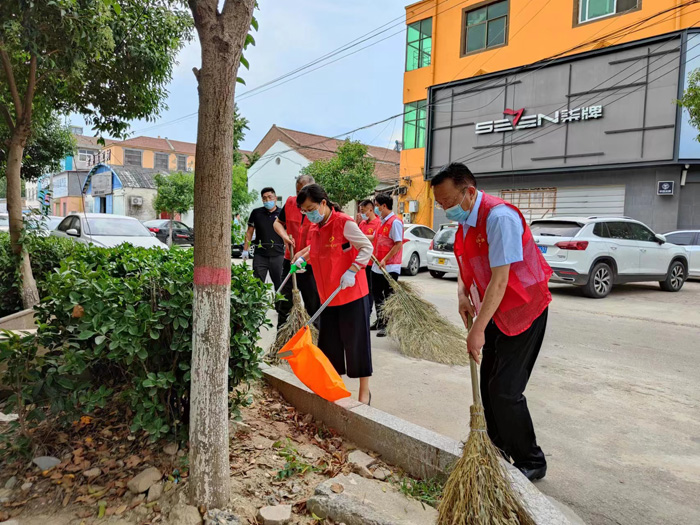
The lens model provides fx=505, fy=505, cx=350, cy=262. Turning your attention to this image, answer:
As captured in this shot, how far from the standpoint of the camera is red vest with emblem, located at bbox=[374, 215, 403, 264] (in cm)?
638

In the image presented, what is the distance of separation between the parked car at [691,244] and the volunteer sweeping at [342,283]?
11223mm

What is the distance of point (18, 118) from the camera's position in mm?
5293

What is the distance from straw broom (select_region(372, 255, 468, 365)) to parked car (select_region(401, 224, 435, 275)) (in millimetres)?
7131

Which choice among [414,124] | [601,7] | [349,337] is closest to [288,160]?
[414,124]

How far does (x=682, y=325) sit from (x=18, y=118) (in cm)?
884

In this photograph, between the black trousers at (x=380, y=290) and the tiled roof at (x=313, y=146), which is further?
the tiled roof at (x=313, y=146)

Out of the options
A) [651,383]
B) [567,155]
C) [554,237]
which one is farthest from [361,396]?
[567,155]

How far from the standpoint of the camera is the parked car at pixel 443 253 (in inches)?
464

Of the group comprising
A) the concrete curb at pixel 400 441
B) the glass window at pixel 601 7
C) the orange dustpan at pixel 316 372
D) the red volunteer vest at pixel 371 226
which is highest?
the glass window at pixel 601 7

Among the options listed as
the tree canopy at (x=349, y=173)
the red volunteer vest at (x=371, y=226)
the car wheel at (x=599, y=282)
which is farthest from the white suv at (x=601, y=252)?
the tree canopy at (x=349, y=173)

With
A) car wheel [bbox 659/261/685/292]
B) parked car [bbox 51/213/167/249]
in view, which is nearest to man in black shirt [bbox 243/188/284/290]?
parked car [bbox 51/213/167/249]

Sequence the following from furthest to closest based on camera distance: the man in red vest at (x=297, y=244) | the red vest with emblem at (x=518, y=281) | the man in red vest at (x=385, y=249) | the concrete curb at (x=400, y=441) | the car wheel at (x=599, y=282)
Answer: the car wheel at (x=599, y=282), the man in red vest at (x=385, y=249), the man in red vest at (x=297, y=244), the red vest with emblem at (x=518, y=281), the concrete curb at (x=400, y=441)

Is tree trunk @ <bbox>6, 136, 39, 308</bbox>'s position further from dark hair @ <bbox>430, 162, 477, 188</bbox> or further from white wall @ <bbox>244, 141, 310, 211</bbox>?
white wall @ <bbox>244, 141, 310, 211</bbox>

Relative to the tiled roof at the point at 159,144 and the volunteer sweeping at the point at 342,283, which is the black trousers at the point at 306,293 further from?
the tiled roof at the point at 159,144
